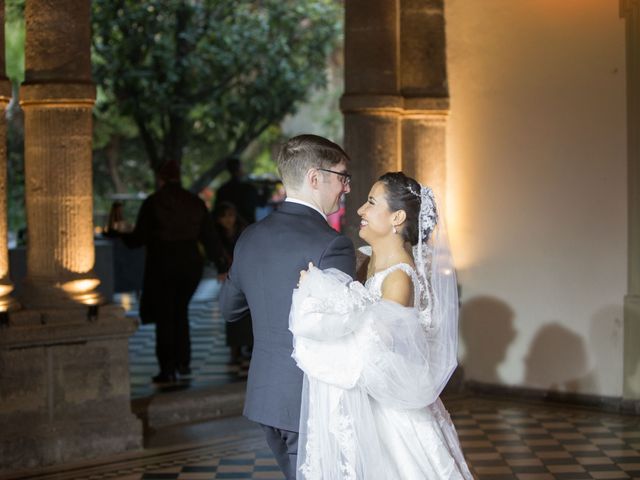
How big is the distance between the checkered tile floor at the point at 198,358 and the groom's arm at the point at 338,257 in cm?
511

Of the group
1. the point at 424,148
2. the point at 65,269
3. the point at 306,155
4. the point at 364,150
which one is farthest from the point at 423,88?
the point at 306,155

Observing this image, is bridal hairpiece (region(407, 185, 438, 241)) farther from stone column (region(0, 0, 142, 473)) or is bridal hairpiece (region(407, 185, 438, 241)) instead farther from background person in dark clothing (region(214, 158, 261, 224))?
background person in dark clothing (region(214, 158, 261, 224))

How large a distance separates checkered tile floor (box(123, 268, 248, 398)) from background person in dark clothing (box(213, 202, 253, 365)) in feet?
0.50

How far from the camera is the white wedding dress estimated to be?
13.9ft

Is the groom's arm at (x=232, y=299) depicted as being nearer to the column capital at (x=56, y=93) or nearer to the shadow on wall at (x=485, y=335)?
the column capital at (x=56, y=93)

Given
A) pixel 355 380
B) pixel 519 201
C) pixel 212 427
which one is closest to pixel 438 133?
pixel 519 201

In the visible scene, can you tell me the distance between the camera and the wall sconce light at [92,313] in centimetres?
745

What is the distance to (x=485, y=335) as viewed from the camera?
9.48 m

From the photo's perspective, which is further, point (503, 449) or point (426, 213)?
point (503, 449)

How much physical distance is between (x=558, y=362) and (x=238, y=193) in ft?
15.6

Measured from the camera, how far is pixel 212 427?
326 inches

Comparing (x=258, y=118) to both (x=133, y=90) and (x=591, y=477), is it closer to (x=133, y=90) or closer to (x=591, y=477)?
(x=133, y=90)

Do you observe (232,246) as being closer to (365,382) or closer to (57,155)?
(57,155)

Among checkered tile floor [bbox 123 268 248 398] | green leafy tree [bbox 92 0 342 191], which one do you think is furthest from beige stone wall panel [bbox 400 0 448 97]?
green leafy tree [bbox 92 0 342 191]
